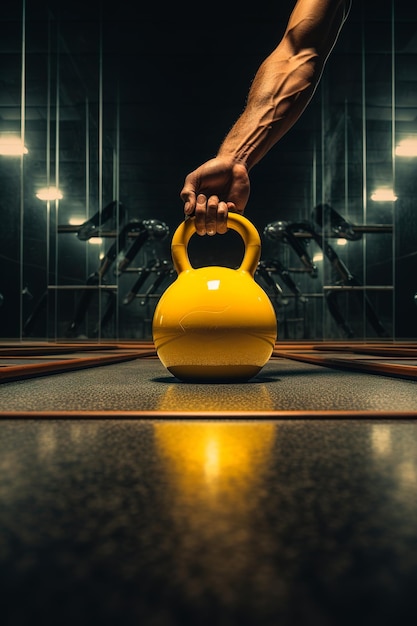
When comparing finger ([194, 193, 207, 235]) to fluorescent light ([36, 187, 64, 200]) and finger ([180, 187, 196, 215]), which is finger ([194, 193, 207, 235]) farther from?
fluorescent light ([36, 187, 64, 200])

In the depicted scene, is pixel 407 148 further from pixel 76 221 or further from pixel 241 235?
pixel 241 235

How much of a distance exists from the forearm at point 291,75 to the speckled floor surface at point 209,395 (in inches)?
21.0

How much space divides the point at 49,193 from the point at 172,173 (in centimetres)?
101

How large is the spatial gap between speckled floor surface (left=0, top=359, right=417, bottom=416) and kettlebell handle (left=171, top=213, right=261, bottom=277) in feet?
0.68

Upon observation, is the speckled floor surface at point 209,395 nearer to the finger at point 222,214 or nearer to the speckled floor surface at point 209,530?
the speckled floor surface at point 209,530

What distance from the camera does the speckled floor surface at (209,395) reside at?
581mm

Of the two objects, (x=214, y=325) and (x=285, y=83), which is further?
(x=285, y=83)

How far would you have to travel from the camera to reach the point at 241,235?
92 centimetres

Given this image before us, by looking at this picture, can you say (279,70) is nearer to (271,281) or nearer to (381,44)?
(271,281)

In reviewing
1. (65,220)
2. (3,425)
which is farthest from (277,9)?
(3,425)

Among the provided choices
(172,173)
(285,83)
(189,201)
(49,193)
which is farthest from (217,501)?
(172,173)

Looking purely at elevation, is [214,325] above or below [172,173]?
below

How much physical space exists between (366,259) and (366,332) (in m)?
0.58

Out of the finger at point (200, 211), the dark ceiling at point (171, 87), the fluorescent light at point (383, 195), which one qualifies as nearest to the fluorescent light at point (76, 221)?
the dark ceiling at point (171, 87)
